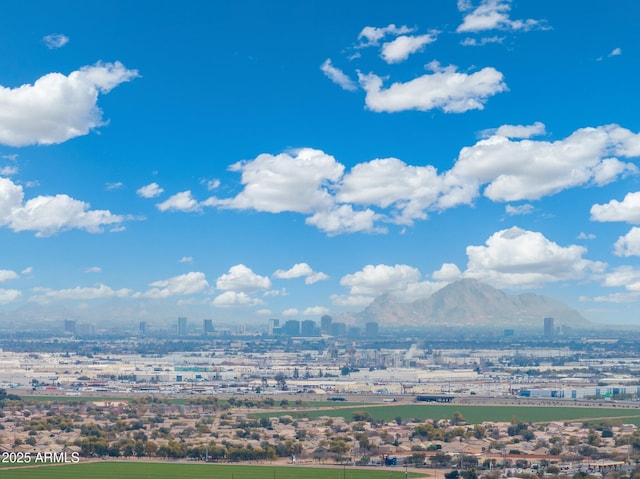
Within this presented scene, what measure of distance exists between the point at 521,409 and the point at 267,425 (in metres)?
21.2

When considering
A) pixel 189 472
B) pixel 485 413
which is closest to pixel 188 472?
pixel 189 472

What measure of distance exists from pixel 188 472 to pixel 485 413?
1108 inches

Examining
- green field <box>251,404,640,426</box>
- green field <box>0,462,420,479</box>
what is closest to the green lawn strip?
green field <box>0,462,420,479</box>

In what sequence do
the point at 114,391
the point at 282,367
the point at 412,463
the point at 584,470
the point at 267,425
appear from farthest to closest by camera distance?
the point at 282,367 → the point at 114,391 → the point at 267,425 → the point at 412,463 → the point at 584,470

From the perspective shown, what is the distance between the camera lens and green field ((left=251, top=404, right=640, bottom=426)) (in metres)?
57.9

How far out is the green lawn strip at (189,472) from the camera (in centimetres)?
3716

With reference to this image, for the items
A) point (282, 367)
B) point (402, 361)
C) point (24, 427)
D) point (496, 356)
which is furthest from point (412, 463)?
point (496, 356)

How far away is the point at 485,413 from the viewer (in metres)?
61.4

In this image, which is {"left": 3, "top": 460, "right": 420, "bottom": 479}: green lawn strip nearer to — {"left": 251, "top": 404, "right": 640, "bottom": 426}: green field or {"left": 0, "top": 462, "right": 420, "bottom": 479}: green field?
{"left": 0, "top": 462, "right": 420, "bottom": 479}: green field

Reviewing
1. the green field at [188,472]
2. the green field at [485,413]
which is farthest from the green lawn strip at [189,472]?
the green field at [485,413]

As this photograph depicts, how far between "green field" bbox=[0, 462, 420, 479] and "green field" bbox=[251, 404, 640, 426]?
17200 millimetres

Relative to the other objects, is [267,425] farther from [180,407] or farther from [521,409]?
[521,409]

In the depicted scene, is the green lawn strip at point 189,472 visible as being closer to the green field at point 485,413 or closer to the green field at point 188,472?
the green field at point 188,472

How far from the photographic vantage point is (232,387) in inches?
3297
